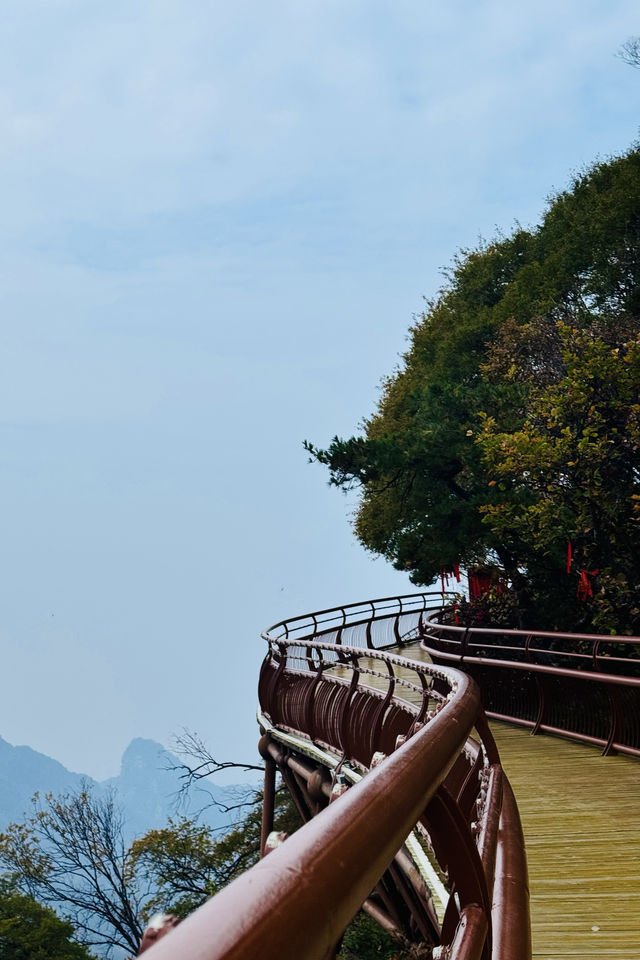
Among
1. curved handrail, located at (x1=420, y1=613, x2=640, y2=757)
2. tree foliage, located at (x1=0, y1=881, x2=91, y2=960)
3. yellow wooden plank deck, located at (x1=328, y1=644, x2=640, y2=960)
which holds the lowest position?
tree foliage, located at (x1=0, y1=881, x2=91, y2=960)

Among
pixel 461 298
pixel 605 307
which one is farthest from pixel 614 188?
pixel 461 298

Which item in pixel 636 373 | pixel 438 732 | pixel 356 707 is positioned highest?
pixel 636 373

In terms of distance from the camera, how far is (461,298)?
42.3 metres

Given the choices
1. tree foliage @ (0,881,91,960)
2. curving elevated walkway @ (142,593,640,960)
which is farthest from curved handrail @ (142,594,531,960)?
tree foliage @ (0,881,91,960)

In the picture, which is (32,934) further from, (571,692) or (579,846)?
(579,846)

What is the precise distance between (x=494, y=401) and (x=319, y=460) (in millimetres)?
5001

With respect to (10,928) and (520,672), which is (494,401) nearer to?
(520,672)

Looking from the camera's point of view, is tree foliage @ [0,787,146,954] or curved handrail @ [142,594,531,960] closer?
curved handrail @ [142,594,531,960]

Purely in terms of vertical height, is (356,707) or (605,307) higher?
(605,307)

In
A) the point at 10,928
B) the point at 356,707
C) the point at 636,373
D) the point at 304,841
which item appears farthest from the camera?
the point at 10,928

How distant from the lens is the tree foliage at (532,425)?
18.4 m

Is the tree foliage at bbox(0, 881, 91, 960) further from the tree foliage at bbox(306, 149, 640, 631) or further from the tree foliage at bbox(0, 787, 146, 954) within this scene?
the tree foliage at bbox(306, 149, 640, 631)

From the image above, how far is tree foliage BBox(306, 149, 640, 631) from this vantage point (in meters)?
18.4

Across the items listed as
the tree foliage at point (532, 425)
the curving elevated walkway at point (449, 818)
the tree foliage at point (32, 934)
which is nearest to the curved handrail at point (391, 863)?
the curving elevated walkway at point (449, 818)
